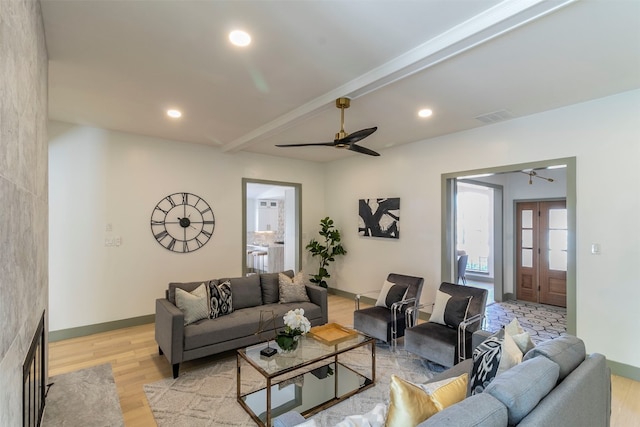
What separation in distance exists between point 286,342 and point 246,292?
1.37m

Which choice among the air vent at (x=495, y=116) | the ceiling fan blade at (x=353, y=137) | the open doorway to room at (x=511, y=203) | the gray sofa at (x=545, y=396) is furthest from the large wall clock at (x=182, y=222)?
the gray sofa at (x=545, y=396)

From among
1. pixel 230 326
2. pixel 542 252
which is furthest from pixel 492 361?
pixel 542 252

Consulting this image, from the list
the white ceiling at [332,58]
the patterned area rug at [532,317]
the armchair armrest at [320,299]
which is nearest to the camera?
the white ceiling at [332,58]

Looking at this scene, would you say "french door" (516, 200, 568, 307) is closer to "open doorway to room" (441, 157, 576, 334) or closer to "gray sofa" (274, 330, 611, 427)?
"open doorway to room" (441, 157, 576, 334)

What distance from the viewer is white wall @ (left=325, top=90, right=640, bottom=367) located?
307 centimetres

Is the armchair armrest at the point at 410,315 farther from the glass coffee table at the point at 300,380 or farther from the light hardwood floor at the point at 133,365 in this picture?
the light hardwood floor at the point at 133,365

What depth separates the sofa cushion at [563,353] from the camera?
5.47 ft

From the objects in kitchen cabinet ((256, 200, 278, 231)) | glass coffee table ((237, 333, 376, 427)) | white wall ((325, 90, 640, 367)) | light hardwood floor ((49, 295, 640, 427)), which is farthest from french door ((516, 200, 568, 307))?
kitchen cabinet ((256, 200, 278, 231))

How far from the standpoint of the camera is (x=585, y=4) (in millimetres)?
1874

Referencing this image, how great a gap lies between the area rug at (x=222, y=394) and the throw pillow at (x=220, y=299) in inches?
19.7

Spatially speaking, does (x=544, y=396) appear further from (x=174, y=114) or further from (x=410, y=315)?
(x=174, y=114)

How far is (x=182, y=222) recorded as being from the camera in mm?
4914

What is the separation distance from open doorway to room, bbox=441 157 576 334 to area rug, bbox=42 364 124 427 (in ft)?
13.5

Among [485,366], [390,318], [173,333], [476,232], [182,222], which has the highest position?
[182,222]
